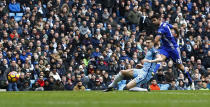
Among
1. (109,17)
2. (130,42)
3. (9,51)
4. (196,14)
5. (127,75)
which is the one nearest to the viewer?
(127,75)

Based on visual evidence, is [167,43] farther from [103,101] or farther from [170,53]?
[103,101]

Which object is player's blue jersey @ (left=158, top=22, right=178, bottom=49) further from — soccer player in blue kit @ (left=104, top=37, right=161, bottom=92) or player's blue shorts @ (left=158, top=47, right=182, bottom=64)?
soccer player in blue kit @ (left=104, top=37, right=161, bottom=92)

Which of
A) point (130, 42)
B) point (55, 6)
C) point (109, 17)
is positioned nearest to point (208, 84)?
point (130, 42)

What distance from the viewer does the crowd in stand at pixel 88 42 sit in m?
23.8

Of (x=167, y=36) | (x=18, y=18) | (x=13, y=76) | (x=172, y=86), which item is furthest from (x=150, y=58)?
(x=18, y=18)

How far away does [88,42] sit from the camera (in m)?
26.7

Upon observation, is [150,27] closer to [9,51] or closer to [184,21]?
[184,21]

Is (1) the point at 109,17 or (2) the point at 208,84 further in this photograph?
(1) the point at 109,17

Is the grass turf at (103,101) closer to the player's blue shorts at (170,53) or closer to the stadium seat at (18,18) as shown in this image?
the player's blue shorts at (170,53)

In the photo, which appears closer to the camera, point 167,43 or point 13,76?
point 167,43

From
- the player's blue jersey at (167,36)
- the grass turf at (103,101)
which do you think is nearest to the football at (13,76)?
the player's blue jersey at (167,36)

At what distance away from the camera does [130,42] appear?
27.5m

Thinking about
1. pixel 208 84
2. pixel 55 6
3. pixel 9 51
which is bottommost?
pixel 208 84

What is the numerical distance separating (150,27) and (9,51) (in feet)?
27.3
